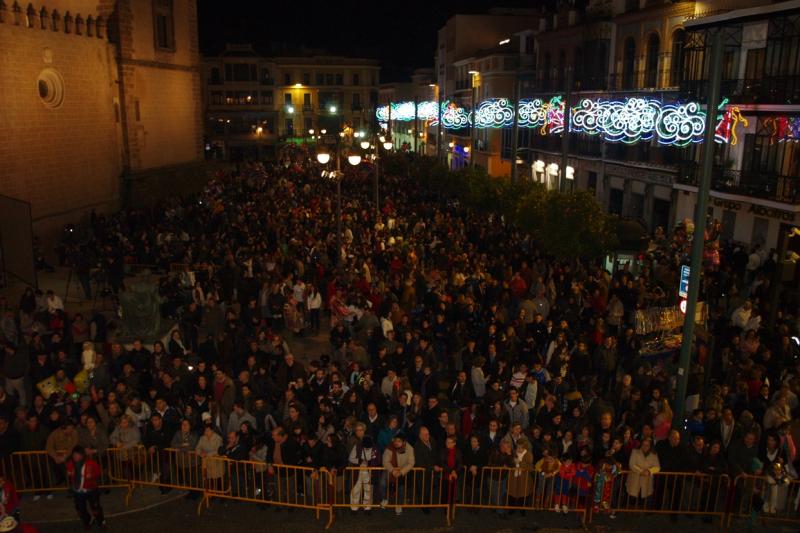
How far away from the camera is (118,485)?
9.52 m

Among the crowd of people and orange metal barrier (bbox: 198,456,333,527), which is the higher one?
the crowd of people

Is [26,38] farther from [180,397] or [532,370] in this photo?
[532,370]

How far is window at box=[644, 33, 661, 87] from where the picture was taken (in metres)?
29.9

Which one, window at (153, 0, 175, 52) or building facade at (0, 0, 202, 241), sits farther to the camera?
window at (153, 0, 175, 52)

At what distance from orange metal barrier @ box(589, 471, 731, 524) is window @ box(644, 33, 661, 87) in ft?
80.4

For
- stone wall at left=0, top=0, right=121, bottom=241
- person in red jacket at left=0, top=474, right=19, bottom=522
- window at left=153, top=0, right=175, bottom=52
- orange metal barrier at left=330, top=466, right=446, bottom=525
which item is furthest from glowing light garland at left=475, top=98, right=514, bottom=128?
person in red jacket at left=0, top=474, right=19, bottom=522

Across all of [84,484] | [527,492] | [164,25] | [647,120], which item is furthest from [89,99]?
[527,492]

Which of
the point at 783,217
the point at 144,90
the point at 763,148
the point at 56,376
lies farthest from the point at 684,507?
the point at 144,90

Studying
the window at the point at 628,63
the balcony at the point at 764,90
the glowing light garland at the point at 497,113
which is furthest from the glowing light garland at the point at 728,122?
the glowing light garland at the point at 497,113

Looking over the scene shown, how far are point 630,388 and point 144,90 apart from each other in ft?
94.9

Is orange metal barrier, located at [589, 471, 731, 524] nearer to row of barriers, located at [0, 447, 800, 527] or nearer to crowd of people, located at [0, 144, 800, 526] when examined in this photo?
row of barriers, located at [0, 447, 800, 527]

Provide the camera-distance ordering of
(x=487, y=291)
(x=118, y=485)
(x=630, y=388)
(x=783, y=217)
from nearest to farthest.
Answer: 1. (x=118, y=485)
2. (x=630, y=388)
3. (x=487, y=291)
4. (x=783, y=217)

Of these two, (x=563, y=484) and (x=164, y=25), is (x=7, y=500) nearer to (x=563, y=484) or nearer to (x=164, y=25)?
(x=563, y=484)

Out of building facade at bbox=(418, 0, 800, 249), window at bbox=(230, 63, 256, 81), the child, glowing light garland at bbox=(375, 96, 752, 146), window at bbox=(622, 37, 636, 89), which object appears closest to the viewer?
the child
